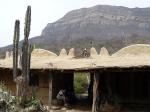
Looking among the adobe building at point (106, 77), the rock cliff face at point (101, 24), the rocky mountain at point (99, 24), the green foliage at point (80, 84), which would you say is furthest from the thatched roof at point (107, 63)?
the rock cliff face at point (101, 24)

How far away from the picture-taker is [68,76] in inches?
995

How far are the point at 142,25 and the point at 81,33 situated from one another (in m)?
15.0

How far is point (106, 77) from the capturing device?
69.8 feet

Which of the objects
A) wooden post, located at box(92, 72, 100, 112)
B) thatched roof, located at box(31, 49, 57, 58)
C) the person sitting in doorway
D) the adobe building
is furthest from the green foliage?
wooden post, located at box(92, 72, 100, 112)

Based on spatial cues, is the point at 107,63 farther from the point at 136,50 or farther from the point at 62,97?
the point at 136,50

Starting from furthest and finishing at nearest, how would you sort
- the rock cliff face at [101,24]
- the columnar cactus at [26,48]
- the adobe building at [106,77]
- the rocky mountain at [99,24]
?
the rock cliff face at [101,24]
the rocky mountain at [99,24]
the adobe building at [106,77]
the columnar cactus at [26,48]

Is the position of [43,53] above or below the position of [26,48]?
above

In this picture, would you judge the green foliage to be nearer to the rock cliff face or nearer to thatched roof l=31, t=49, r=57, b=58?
thatched roof l=31, t=49, r=57, b=58

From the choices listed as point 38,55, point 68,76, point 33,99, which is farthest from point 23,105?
point 38,55

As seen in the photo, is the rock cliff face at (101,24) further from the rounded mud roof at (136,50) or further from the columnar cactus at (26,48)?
the columnar cactus at (26,48)

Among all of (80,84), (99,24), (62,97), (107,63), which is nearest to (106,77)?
(107,63)

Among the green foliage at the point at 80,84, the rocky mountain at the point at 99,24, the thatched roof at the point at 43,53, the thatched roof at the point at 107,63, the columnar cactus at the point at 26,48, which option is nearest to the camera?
the columnar cactus at the point at 26,48

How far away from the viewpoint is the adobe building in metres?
19.7

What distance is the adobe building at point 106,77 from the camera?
19.7m
